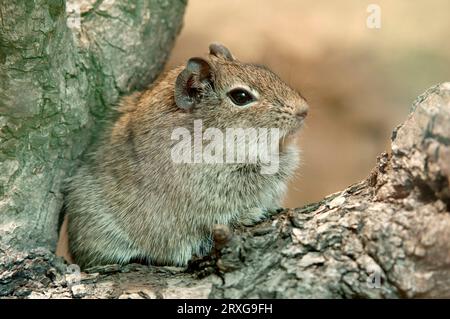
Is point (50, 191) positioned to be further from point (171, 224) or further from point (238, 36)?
point (238, 36)

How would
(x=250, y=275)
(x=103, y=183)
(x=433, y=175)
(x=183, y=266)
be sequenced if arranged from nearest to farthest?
1. (x=433, y=175)
2. (x=250, y=275)
3. (x=183, y=266)
4. (x=103, y=183)

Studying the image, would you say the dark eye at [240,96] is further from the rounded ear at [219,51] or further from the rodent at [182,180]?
the rounded ear at [219,51]

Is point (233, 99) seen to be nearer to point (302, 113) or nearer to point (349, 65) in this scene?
point (302, 113)

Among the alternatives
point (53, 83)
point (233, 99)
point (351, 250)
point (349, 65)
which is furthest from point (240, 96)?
point (349, 65)

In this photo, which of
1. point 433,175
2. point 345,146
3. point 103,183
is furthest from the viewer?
point 345,146

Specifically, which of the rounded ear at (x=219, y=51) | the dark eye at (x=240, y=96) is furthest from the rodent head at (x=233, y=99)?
the rounded ear at (x=219, y=51)
